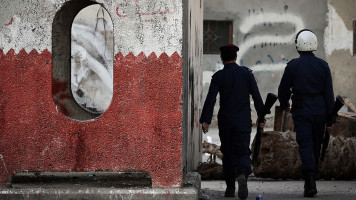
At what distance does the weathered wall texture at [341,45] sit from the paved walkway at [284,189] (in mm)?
10268

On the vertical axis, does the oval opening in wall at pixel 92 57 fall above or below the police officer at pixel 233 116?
above

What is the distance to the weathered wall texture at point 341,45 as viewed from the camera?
18.5m

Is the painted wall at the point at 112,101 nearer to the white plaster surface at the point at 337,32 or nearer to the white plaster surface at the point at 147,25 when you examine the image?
the white plaster surface at the point at 147,25

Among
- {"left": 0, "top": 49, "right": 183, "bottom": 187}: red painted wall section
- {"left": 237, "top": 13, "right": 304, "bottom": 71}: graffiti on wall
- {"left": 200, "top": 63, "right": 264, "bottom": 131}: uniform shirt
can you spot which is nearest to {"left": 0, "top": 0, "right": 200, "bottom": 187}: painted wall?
{"left": 0, "top": 49, "right": 183, "bottom": 187}: red painted wall section

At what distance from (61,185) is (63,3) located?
1.57 m

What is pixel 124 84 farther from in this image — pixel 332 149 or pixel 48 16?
pixel 332 149

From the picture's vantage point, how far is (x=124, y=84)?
225 inches

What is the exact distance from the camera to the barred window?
17.9 meters

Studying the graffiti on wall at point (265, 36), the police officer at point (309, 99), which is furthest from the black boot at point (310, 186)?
the graffiti on wall at point (265, 36)

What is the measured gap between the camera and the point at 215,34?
709 inches

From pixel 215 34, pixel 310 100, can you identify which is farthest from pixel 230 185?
pixel 215 34

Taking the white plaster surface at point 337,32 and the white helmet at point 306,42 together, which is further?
the white plaster surface at point 337,32

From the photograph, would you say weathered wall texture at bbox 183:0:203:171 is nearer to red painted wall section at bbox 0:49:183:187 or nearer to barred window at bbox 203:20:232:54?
red painted wall section at bbox 0:49:183:187

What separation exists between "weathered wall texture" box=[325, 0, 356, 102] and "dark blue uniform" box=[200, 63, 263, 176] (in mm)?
11847
